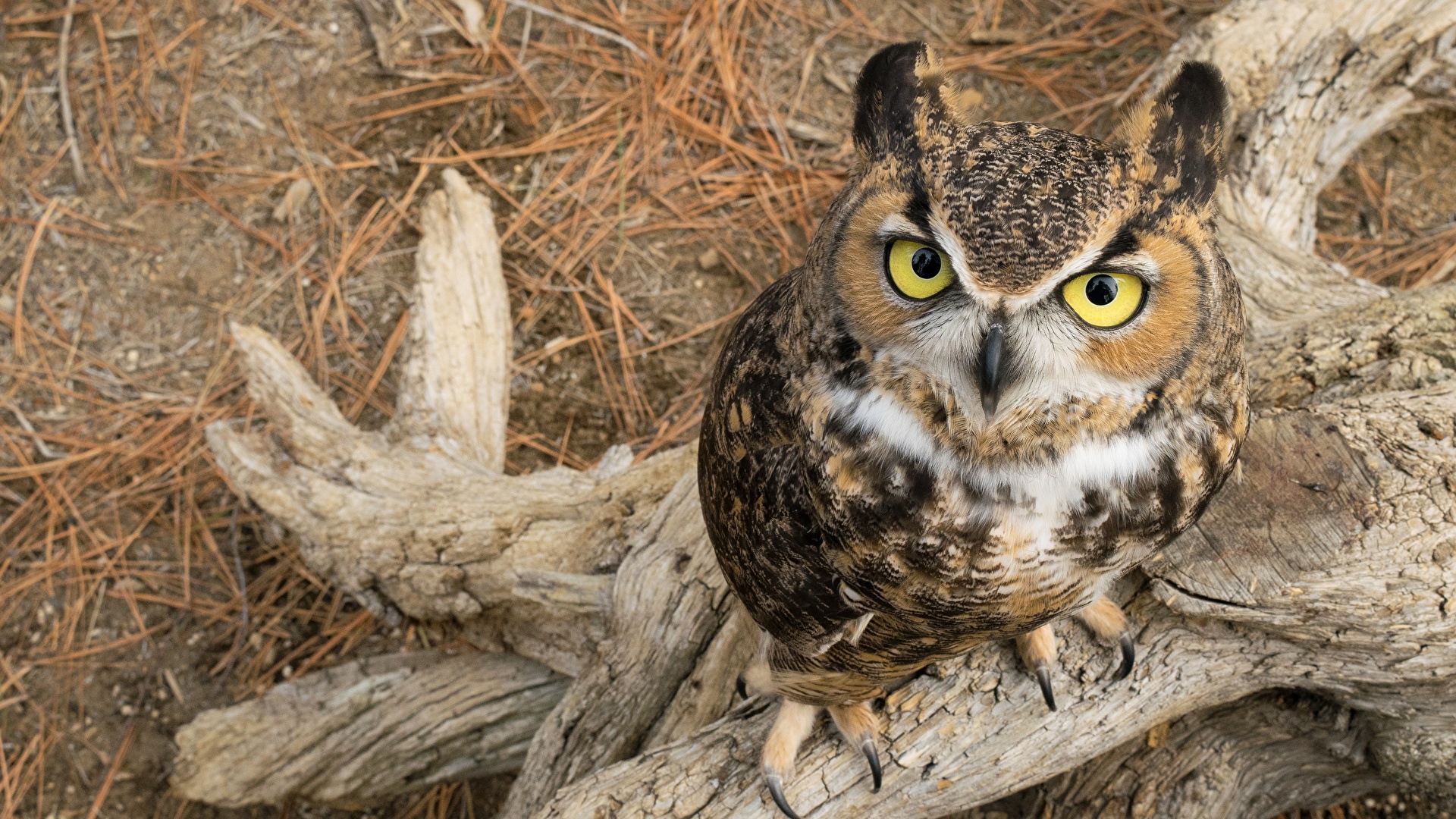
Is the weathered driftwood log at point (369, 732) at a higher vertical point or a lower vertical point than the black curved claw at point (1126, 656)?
lower

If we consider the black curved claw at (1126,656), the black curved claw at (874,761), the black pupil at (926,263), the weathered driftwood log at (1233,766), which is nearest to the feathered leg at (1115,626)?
the black curved claw at (1126,656)

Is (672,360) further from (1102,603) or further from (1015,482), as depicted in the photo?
(1015,482)

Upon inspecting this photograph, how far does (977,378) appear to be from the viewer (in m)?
1.07

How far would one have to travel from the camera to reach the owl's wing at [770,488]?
1.32 m

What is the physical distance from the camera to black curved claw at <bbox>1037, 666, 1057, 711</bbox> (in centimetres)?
162

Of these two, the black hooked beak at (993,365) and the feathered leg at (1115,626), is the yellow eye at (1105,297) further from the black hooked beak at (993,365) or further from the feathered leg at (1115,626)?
the feathered leg at (1115,626)

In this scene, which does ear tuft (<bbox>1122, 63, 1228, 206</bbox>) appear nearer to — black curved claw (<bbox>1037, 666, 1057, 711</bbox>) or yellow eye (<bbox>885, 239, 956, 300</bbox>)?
yellow eye (<bbox>885, 239, 956, 300</bbox>)

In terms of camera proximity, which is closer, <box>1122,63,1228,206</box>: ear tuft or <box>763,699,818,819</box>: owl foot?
<box>1122,63,1228,206</box>: ear tuft

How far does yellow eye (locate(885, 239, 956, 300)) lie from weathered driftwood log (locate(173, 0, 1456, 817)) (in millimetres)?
823

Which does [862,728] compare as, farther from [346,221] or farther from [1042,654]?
[346,221]

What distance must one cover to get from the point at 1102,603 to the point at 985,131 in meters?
0.88

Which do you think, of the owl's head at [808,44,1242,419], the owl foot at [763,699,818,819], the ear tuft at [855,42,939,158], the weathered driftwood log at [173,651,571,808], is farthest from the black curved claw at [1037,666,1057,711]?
the weathered driftwood log at [173,651,571,808]

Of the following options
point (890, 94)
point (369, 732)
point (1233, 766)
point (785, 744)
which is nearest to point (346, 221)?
point (369, 732)

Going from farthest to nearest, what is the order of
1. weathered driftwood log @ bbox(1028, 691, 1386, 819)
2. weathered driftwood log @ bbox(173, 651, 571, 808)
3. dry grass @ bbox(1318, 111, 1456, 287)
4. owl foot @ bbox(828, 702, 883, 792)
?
dry grass @ bbox(1318, 111, 1456, 287) < weathered driftwood log @ bbox(173, 651, 571, 808) < weathered driftwood log @ bbox(1028, 691, 1386, 819) < owl foot @ bbox(828, 702, 883, 792)
